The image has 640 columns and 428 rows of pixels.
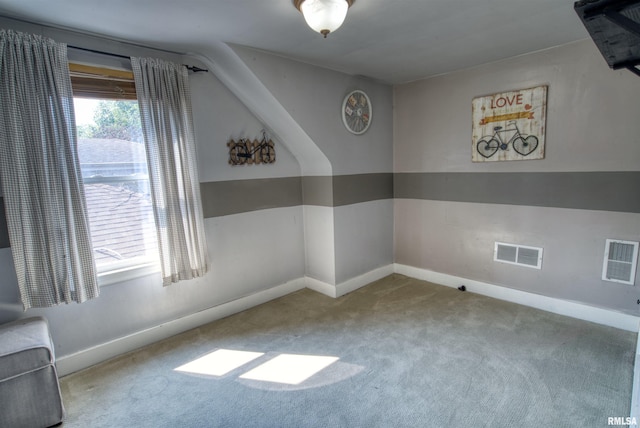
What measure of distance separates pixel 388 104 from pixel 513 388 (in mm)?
2879

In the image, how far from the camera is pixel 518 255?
2.96 metres

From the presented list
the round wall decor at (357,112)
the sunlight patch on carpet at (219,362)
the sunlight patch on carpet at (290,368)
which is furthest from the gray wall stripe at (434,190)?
the sunlight patch on carpet at (290,368)

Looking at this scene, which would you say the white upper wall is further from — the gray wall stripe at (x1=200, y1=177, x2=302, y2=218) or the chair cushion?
the chair cushion

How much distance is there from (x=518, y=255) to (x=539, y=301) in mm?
425

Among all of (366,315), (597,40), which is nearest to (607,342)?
(366,315)

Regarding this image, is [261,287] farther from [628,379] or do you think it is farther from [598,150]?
[598,150]

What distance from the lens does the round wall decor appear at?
10.5 ft

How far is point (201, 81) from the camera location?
8.61ft

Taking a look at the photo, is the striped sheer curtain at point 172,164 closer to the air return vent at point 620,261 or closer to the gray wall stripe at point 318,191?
the gray wall stripe at point 318,191

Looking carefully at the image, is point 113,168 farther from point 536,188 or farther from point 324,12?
point 536,188

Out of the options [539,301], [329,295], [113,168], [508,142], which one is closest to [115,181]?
[113,168]

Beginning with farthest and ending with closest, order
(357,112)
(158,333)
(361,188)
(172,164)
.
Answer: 1. (361,188)
2. (357,112)
3. (158,333)
4. (172,164)

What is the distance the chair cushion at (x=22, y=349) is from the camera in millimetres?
1618

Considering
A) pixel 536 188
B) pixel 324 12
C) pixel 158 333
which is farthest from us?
pixel 536 188
